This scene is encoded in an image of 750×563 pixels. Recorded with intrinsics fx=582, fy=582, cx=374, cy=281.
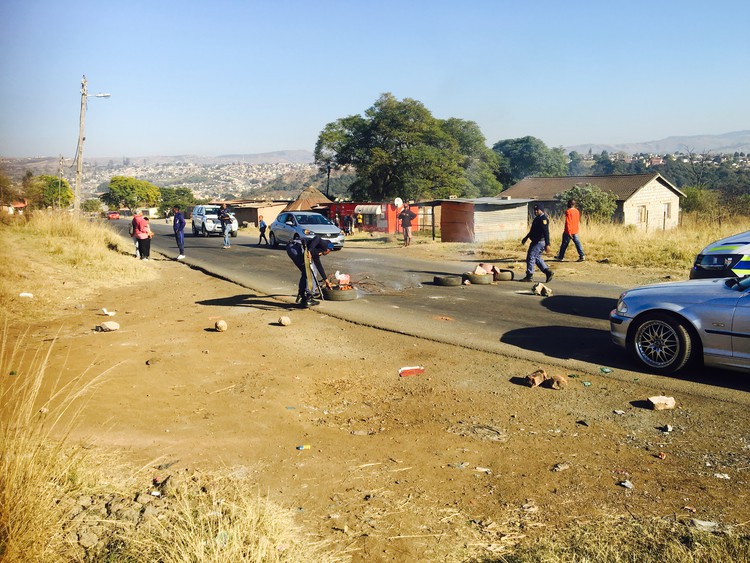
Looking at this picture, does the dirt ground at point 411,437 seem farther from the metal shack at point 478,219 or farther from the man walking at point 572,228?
the metal shack at point 478,219

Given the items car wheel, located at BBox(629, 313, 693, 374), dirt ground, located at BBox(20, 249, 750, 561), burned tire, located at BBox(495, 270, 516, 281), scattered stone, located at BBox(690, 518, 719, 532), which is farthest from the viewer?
burned tire, located at BBox(495, 270, 516, 281)

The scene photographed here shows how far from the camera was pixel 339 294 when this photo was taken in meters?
12.4

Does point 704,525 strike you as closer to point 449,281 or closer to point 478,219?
point 449,281

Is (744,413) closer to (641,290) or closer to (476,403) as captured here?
(641,290)

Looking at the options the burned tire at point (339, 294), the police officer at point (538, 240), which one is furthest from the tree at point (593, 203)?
the burned tire at point (339, 294)

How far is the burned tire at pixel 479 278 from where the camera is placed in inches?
A: 568

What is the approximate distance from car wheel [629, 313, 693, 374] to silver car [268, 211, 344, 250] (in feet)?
61.0

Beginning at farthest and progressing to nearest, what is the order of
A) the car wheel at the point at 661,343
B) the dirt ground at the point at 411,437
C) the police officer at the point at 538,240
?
1. the police officer at the point at 538,240
2. the car wheel at the point at 661,343
3. the dirt ground at the point at 411,437

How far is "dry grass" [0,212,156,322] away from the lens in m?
12.0

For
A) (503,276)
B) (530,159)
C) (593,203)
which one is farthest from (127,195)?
(503,276)

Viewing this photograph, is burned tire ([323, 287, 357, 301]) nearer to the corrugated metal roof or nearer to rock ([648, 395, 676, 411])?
rock ([648, 395, 676, 411])

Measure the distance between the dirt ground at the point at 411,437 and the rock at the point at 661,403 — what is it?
0.30 feet

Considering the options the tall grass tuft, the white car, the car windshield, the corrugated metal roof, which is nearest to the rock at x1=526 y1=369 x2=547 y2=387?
the tall grass tuft

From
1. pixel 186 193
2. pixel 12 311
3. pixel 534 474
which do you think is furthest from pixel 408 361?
pixel 186 193
